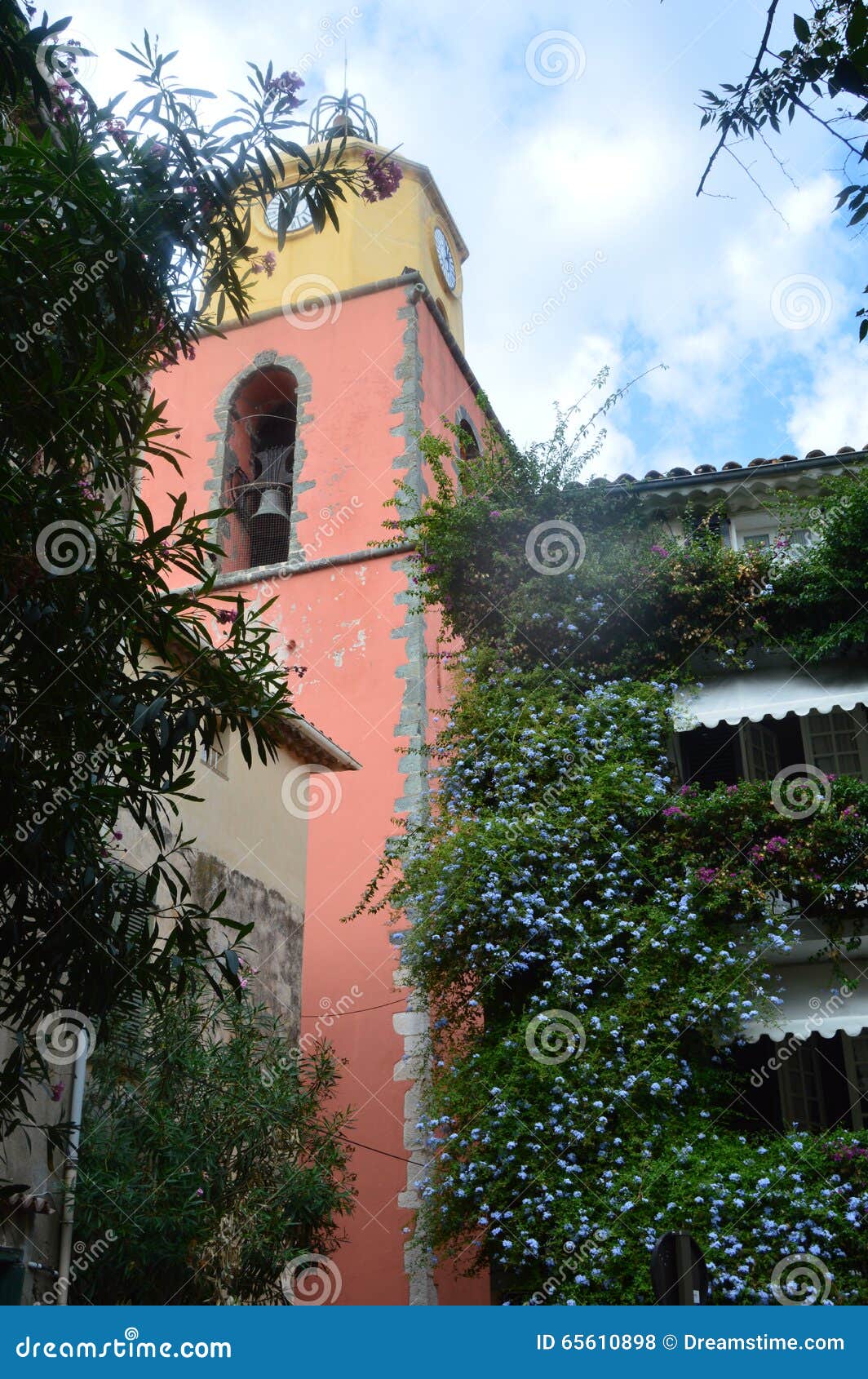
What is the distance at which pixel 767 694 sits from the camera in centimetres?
1144

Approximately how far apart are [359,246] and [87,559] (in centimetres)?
1595

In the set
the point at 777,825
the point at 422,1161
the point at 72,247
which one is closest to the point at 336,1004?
the point at 422,1161

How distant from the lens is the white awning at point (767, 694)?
11.1 m

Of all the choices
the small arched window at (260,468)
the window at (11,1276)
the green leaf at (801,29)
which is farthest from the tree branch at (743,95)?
the small arched window at (260,468)

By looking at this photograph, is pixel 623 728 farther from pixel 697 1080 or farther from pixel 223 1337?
pixel 223 1337

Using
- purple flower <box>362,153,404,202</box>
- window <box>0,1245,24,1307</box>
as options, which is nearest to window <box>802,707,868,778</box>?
purple flower <box>362,153,404,202</box>

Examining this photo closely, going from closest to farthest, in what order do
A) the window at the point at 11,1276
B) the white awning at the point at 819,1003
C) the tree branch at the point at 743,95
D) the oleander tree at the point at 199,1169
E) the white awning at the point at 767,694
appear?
the tree branch at the point at 743,95 → the window at the point at 11,1276 → the oleander tree at the point at 199,1169 → the white awning at the point at 819,1003 → the white awning at the point at 767,694

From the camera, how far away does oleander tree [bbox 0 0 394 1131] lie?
211 inches

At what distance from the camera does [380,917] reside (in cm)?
1468

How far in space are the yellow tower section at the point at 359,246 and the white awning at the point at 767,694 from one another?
1009cm

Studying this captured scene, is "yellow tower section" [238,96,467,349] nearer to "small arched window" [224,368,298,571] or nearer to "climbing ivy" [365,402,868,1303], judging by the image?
"small arched window" [224,368,298,571]

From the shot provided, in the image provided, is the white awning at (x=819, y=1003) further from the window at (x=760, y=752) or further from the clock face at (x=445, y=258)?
the clock face at (x=445, y=258)

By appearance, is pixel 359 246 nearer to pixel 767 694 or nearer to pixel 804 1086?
pixel 767 694

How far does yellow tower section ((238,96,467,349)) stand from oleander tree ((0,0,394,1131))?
13632mm
